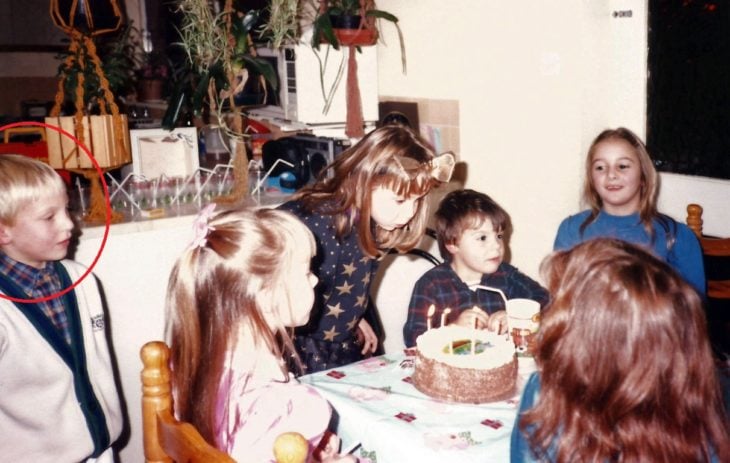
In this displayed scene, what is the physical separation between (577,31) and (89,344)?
1571 millimetres

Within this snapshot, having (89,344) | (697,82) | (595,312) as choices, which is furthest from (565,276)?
(697,82)

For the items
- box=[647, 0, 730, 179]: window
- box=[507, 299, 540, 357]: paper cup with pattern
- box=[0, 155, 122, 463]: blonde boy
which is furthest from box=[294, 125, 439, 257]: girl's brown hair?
box=[647, 0, 730, 179]: window

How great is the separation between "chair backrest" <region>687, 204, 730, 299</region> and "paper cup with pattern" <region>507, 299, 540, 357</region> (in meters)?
0.69

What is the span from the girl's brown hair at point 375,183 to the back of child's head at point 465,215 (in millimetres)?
154

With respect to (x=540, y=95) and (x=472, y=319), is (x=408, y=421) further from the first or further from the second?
(x=540, y=95)

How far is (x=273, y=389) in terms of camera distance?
99cm

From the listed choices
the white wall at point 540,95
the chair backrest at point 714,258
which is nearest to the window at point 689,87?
the white wall at point 540,95

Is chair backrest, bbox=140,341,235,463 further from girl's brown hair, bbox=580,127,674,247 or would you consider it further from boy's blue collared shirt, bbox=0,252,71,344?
girl's brown hair, bbox=580,127,674,247

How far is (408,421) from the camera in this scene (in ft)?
3.75

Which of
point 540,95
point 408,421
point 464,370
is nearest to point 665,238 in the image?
point 540,95

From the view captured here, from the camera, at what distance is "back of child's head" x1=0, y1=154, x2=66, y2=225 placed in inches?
53.0

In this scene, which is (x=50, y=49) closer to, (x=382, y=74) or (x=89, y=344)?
(x=382, y=74)

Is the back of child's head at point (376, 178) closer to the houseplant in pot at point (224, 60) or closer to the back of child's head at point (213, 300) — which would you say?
the houseplant in pot at point (224, 60)

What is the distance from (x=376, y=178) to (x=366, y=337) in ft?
1.59
